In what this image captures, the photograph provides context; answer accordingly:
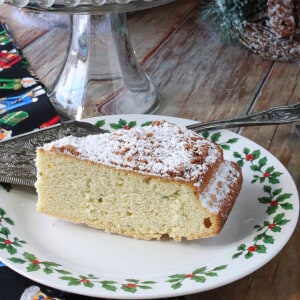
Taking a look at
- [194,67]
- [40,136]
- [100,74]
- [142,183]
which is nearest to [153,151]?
[142,183]

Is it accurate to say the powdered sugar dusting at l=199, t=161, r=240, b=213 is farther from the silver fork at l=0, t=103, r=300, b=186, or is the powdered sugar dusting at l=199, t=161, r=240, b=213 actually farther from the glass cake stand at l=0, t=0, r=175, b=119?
the glass cake stand at l=0, t=0, r=175, b=119

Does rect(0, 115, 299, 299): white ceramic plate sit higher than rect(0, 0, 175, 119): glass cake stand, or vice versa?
rect(0, 115, 299, 299): white ceramic plate

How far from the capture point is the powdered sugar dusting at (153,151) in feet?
3.02

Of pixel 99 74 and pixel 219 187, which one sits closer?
pixel 219 187

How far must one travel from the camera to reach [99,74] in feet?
4.66

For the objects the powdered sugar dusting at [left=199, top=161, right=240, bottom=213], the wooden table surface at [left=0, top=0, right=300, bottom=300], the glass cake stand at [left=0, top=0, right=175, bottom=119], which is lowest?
the wooden table surface at [left=0, top=0, right=300, bottom=300]

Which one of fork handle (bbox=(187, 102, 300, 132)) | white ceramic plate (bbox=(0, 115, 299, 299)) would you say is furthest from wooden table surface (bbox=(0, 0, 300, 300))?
white ceramic plate (bbox=(0, 115, 299, 299))

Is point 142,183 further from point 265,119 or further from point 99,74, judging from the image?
point 99,74

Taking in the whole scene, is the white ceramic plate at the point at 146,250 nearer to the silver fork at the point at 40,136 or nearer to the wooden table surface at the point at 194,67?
the silver fork at the point at 40,136

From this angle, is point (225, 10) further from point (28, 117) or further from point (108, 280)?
point (108, 280)

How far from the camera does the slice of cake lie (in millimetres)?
922

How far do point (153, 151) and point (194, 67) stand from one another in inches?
26.8

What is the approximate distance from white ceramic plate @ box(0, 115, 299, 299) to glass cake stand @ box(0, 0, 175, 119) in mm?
385

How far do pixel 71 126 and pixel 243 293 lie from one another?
42cm
